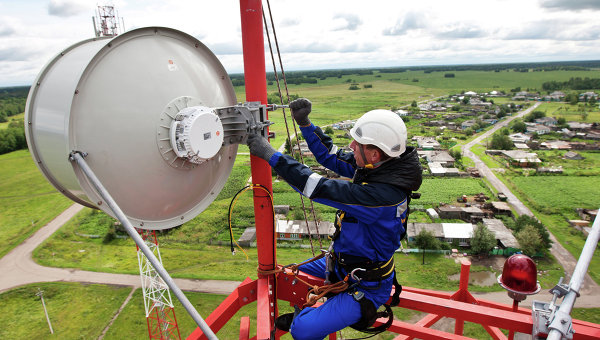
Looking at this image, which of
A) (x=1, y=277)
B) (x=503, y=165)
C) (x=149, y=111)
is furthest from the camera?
(x=503, y=165)

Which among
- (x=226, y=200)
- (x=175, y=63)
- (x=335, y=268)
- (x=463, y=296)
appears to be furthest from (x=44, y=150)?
(x=226, y=200)

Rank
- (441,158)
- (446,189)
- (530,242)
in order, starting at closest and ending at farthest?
(530,242) → (446,189) → (441,158)

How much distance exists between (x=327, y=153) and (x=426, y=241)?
2421 centimetres

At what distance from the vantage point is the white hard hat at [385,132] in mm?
3641

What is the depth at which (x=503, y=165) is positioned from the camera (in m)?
47.4

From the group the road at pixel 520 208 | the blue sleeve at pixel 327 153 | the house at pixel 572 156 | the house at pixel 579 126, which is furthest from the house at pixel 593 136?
the blue sleeve at pixel 327 153

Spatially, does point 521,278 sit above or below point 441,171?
above

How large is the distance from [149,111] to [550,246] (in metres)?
30.7

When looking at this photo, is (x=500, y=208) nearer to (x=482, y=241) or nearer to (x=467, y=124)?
(x=482, y=241)

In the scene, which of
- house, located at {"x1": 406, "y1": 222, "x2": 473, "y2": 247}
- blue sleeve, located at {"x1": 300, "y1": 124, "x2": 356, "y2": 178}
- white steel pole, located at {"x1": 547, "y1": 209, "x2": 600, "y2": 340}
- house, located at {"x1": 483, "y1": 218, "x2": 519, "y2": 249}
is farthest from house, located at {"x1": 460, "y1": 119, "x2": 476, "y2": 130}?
white steel pole, located at {"x1": 547, "y1": 209, "x2": 600, "y2": 340}

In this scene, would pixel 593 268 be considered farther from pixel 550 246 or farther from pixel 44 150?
pixel 44 150

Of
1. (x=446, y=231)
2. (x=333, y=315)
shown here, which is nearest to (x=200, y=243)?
(x=446, y=231)

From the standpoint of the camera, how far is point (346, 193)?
344 cm

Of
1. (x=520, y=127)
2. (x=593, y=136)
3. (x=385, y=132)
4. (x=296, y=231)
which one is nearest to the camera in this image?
(x=385, y=132)
